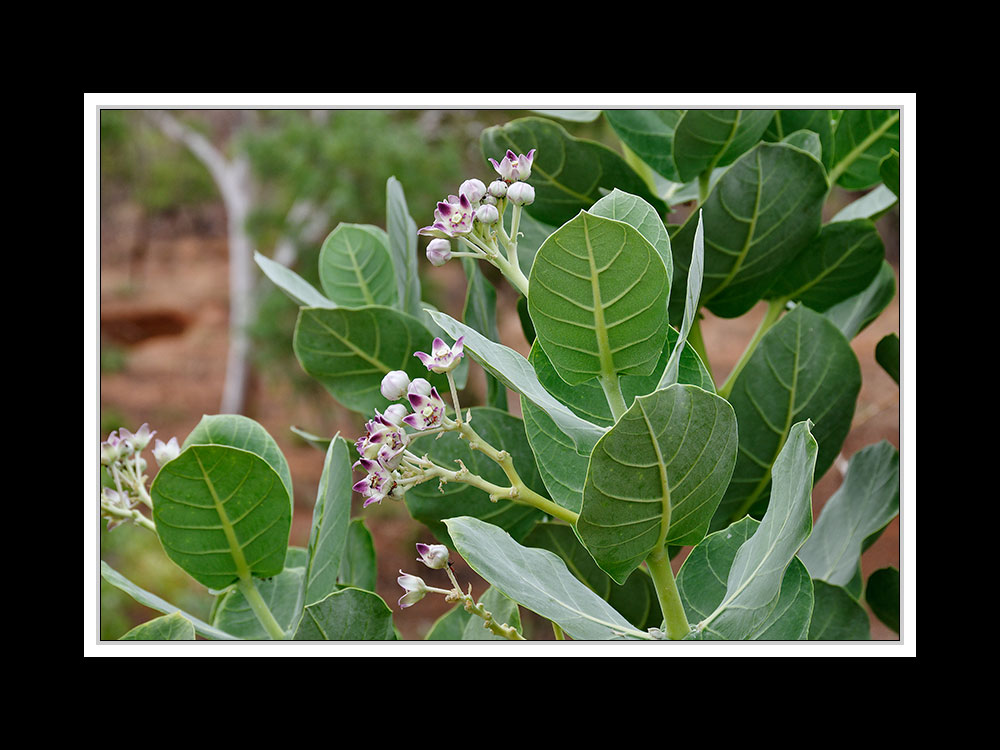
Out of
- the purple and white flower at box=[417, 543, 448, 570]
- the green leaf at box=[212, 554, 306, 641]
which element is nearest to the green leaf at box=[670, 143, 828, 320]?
the purple and white flower at box=[417, 543, 448, 570]

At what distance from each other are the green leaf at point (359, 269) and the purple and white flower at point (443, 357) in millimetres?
252

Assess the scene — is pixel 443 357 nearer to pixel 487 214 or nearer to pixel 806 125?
pixel 487 214

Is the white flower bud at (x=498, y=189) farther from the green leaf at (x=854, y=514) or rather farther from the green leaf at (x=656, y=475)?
the green leaf at (x=854, y=514)

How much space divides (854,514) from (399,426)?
405 millimetres

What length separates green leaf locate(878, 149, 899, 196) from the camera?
0.67 meters

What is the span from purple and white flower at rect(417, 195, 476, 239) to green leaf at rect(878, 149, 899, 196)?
337 mm

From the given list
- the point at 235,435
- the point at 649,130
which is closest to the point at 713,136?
the point at 649,130

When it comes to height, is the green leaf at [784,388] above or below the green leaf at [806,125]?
below

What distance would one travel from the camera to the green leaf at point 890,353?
2.39 feet

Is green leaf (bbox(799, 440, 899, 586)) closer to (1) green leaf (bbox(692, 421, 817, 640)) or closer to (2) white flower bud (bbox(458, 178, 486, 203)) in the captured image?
(1) green leaf (bbox(692, 421, 817, 640))

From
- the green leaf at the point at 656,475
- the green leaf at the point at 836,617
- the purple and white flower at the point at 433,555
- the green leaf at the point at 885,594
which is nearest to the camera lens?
the green leaf at the point at 656,475

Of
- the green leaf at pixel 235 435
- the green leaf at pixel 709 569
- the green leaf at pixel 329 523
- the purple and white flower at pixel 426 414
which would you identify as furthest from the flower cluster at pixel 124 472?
the green leaf at pixel 709 569

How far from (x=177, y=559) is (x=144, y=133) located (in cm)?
516

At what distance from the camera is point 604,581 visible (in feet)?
2.25
